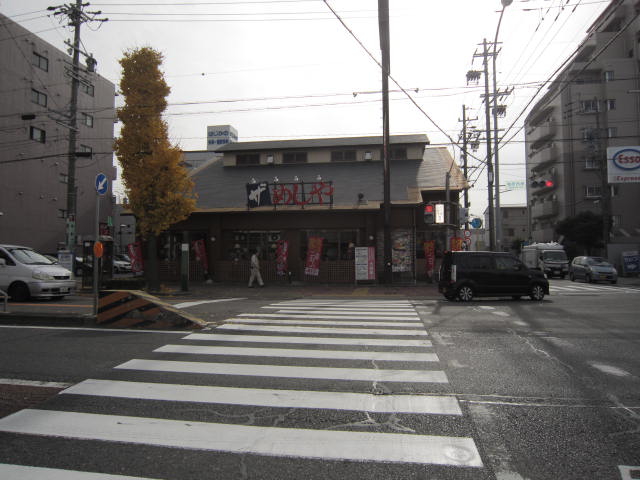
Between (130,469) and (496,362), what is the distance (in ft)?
16.6

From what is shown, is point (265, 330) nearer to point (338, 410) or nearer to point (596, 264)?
point (338, 410)

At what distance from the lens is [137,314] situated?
8.90m

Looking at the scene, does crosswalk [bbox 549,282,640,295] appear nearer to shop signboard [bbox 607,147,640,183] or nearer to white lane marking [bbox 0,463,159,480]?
shop signboard [bbox 607,147,640,183]

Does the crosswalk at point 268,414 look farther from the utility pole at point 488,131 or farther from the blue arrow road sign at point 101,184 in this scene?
the utility pole at point 488,131

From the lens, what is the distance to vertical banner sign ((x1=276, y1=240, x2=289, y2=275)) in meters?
21.6

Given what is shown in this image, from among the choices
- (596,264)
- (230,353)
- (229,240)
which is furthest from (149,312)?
(596,264)

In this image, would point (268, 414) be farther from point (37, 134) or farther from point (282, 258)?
point (37, 134)

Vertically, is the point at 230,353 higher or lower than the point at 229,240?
lower

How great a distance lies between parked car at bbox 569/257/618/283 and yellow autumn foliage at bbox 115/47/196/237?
24408 millimetres

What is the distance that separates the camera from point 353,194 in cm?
2259

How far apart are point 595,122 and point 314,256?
36.8 metres

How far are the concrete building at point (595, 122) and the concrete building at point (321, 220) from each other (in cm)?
2158

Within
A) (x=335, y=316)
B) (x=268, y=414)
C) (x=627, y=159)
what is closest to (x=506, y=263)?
(x=335, y=316)

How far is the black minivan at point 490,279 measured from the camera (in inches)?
564
